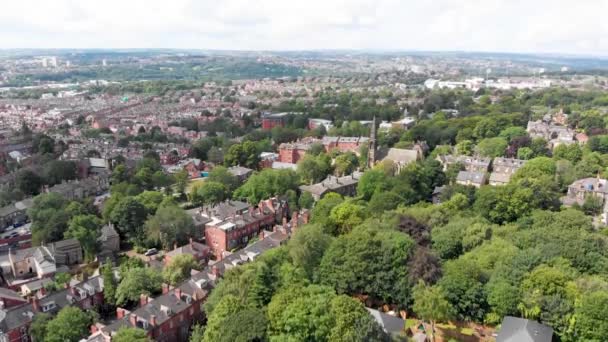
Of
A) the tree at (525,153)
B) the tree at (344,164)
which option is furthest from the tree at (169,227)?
the tree at (525,153)

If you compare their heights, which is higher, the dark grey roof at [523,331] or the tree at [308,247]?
the tree at [308,247]

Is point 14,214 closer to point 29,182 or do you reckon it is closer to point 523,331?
point 29,182

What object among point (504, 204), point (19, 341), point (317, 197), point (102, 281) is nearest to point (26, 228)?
point (102, 281)

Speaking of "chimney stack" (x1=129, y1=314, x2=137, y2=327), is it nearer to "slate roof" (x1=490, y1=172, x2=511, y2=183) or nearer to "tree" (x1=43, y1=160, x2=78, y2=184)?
"tree" (x1=43, y1=160, x2=78, y2=184)

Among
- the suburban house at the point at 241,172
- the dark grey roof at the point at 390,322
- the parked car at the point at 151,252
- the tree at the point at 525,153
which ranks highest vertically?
the tree at the point at 525,153

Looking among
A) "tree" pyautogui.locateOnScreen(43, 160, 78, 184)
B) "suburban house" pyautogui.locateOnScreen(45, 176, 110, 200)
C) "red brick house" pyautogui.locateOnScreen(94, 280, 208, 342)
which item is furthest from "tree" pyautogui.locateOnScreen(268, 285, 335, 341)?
"tree" pyautogui.locateOnScreen(43, 160, 78, 184)

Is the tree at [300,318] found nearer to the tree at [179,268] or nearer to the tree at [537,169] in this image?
the tree at [179,268]

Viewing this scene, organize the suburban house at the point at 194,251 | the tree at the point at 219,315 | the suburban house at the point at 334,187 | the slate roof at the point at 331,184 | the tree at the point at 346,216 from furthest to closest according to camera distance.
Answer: the slate roof at the point at 331,184
the suburban house at the point at 334,187
the tree at the point at 346,216
the suburban house at the point at 194,251
the tree at the point at 219,315
